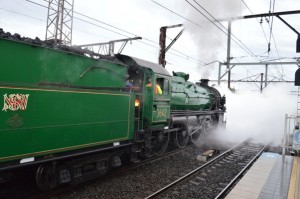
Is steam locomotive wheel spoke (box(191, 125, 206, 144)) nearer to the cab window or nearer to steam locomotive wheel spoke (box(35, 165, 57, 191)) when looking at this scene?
the cab window

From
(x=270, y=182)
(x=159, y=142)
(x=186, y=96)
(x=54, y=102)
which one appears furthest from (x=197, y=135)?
(x=54, y=102)

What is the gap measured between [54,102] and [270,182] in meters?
5.32

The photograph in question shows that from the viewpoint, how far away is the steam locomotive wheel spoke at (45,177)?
549cm

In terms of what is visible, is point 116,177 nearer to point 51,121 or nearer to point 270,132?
point 51,121

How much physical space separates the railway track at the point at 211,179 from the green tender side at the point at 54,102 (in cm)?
191

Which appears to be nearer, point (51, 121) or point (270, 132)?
point (51, 121)

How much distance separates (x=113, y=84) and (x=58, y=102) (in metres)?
1.95

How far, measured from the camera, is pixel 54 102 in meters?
5.29

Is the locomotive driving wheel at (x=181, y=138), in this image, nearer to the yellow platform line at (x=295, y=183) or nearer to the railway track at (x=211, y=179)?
the railway track at (x=211, y=179)

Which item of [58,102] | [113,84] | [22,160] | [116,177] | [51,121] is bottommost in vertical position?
[116,177]

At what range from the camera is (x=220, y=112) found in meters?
16.6

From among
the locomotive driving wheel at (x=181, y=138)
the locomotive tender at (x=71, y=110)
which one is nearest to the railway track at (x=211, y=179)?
the locomotive tender at (x=71, y=110)

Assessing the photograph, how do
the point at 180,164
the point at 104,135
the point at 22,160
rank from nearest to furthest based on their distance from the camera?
the point at 22,160
the point at 104,135
the point at 180,164

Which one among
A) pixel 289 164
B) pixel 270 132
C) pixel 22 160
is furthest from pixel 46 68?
pixel 270 132
